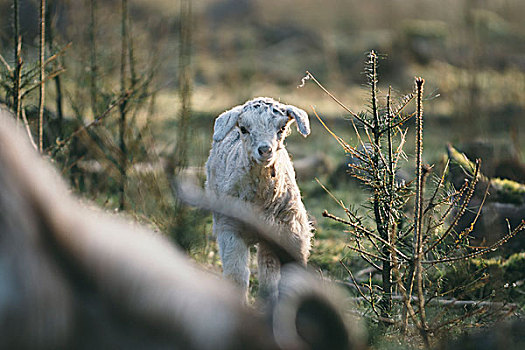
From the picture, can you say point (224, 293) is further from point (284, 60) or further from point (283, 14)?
point (283, 14)

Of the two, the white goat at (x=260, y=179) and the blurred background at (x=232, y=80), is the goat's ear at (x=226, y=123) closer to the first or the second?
the white goat at (x=260, y=179)

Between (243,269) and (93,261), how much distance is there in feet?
10.5

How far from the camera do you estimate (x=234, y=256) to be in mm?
4070

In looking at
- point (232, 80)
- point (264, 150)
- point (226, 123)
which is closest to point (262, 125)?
point (264, 150)

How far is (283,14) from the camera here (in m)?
24.0

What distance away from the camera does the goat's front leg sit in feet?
13.2

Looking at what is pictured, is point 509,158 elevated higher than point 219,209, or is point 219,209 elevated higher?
point 219,209

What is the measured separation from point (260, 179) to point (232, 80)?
6977 millimetres

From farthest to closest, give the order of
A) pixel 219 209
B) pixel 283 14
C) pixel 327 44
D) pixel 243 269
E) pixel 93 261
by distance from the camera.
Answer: pixel 283 14 → pixel 327 44 → pixel 243 269 → pixel 219 209 → pixel 93 261

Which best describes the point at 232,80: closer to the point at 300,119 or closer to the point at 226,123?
the point at 226,123

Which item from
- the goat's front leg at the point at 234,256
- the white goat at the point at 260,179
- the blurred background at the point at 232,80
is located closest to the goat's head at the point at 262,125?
the white goat at the point at 260,179

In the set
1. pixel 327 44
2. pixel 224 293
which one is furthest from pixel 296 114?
Result: pixel 327 44

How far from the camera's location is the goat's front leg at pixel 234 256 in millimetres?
4035

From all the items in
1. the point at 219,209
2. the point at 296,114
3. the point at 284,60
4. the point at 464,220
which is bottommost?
the point at 284,60
